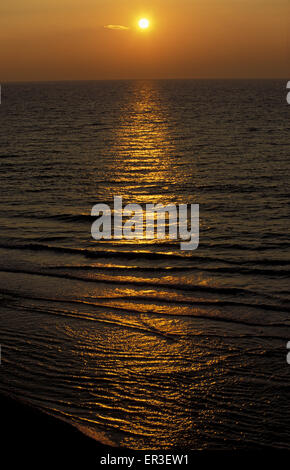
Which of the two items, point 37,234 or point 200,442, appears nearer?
point 200,442

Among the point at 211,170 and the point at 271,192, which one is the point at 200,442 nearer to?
the point at 271,192

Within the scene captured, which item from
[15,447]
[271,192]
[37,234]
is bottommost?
[15,447]

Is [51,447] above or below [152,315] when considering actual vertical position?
below

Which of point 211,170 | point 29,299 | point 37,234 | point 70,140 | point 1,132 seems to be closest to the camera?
point 29,299

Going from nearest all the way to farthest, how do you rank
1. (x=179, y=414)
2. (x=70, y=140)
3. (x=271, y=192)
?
1. (x=179, y=414)
2. (x=271, y=192)
3. (x=70, y=140)

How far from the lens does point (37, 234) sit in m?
17.7

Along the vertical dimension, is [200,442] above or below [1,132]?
below

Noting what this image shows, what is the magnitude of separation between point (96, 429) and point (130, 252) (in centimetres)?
876

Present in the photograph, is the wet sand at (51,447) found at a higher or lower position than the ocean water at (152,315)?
lower

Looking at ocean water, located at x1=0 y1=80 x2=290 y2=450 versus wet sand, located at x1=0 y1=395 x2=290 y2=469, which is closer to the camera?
wet sand, located at x1=0 y1=395 x2=290 y2=469

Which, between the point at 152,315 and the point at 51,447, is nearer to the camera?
the point at 51,447

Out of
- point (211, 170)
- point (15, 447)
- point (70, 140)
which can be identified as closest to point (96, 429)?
point (15, 447)

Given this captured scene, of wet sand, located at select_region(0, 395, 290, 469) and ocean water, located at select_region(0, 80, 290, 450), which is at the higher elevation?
ocean water, located at select_region(0, 80, 290, 450)

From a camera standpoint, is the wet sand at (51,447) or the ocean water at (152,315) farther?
the ocean water at (152,315)
